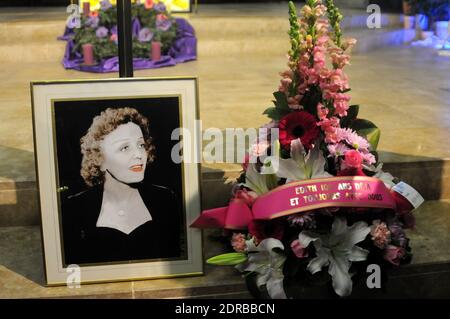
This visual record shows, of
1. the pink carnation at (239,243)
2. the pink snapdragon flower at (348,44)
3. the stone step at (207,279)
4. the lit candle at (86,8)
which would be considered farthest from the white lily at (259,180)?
the lit candle at (86,8)

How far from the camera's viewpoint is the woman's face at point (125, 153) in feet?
4.66

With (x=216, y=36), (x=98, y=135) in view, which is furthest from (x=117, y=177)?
(x=216, y=36)

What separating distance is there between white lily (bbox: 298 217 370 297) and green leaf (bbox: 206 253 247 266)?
18cm

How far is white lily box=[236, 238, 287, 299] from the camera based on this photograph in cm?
138

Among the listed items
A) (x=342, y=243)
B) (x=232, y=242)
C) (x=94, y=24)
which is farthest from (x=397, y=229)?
(x=94, y=24)

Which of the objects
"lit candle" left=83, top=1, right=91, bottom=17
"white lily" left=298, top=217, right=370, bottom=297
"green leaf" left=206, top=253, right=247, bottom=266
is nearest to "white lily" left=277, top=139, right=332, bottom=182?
"white lily" left=298, top=217, right=370, bottom=297

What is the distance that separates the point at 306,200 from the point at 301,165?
0.10 meters

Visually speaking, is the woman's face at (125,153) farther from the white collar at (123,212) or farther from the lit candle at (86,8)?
the lit candle at (86,8)

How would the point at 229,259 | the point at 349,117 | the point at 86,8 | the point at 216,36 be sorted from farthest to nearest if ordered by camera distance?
the point at 216,36 → the point at 86,8 → the point at 349,117 → the point at 229,259

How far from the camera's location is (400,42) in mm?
5684

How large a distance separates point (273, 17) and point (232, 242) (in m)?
4.31

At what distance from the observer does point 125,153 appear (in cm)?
143

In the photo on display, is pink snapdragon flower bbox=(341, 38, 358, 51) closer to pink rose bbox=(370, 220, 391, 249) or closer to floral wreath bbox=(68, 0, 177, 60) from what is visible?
pink rose bbox=(370, 220, 391, 249)

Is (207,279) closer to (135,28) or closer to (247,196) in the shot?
(247,196)
